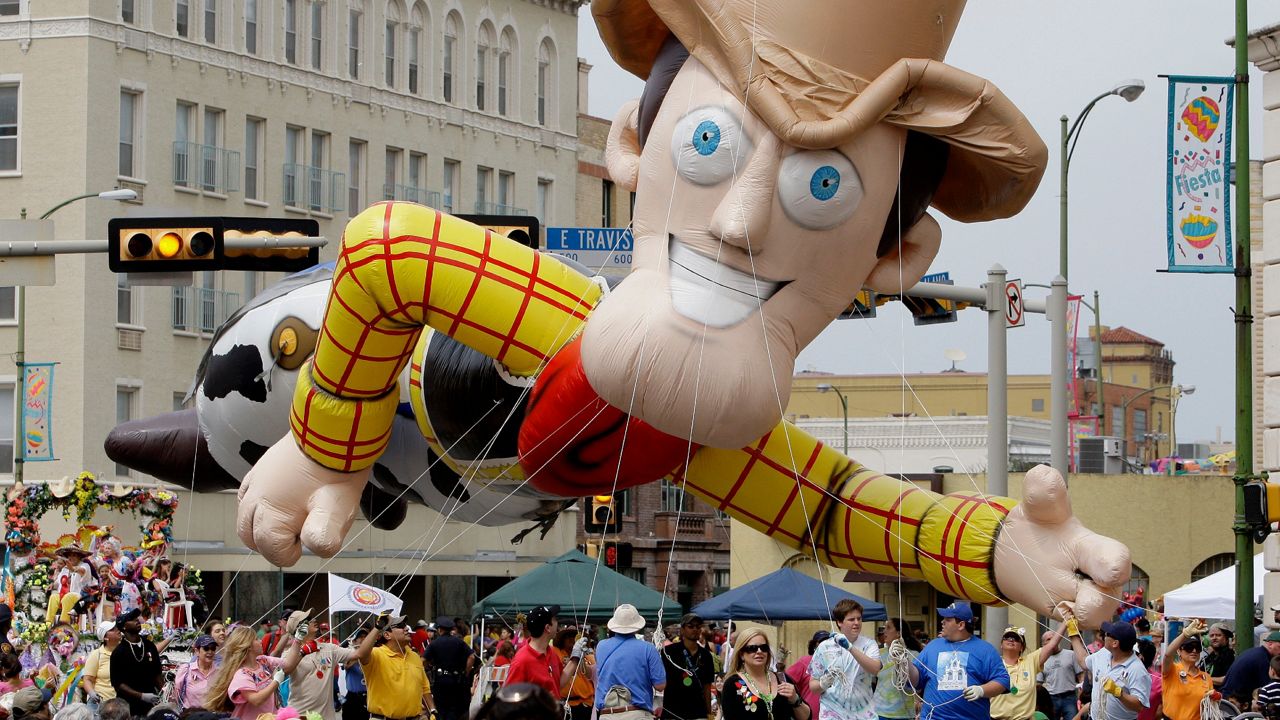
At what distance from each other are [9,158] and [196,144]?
3.62m

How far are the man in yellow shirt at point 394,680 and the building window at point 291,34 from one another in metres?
30.5

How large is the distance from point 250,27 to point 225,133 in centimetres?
236

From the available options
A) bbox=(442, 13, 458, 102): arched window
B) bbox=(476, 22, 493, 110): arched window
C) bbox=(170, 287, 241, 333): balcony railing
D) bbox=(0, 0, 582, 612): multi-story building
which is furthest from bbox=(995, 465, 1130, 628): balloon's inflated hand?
bbox=(476, 22, 493, 110): arched window

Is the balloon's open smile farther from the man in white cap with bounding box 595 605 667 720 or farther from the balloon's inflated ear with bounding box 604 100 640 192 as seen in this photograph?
the man in white cap with bounding box 595 605 667 720

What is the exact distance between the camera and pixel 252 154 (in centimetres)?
4322

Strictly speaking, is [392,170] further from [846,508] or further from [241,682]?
[846,508]

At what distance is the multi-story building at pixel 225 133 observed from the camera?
130 ft

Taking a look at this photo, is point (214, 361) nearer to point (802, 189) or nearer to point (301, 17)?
point (802, 189)

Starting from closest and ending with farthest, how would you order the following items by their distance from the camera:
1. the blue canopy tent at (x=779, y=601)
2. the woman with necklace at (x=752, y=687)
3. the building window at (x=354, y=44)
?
the woman with necklace at (x=752, y=687) → the blue canopy tent at (x=779, y=601) → the building window at (x=354, y=44)

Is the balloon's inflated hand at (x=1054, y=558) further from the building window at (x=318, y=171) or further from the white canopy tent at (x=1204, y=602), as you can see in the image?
the building window at (x=318, y=171)

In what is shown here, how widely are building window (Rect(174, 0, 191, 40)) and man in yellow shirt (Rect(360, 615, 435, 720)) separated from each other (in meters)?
29.0

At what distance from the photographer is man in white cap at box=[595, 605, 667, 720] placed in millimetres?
12484

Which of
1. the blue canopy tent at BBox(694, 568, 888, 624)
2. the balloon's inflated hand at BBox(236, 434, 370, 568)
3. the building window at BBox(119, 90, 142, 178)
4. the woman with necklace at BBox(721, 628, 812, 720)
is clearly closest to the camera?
the balloon's inflated hand at BBox(236, 434, 370, 568)

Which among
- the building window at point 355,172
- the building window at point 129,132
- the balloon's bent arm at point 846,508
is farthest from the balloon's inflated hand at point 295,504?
the building window at point 355,172
